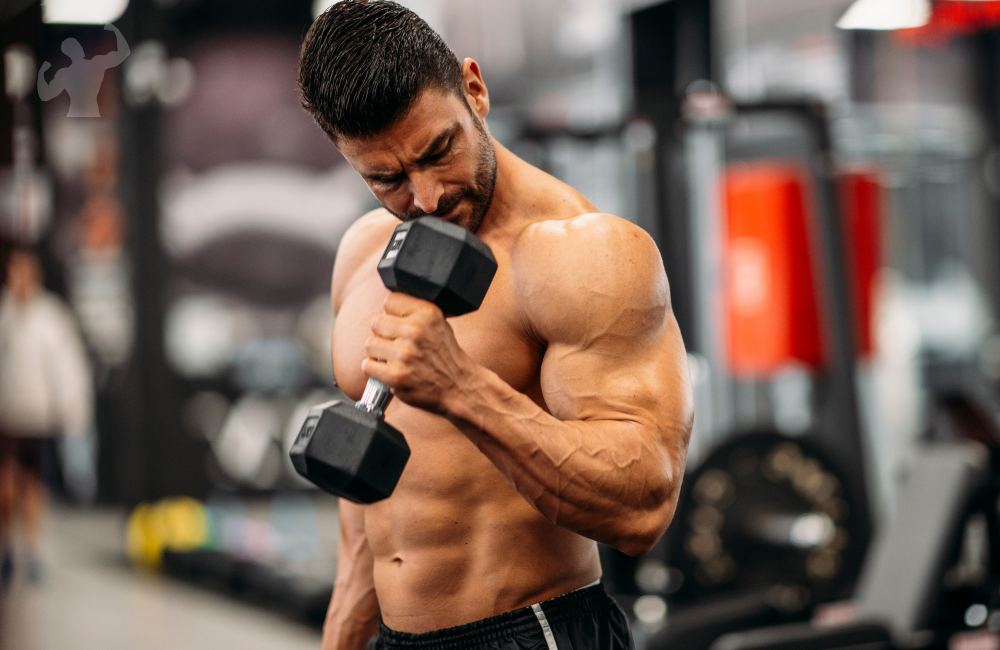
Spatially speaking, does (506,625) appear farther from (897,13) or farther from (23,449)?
(23,449)

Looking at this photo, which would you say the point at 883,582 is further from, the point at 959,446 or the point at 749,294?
the point at 749,294

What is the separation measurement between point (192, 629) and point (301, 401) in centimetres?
228

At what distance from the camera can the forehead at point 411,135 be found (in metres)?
1.16

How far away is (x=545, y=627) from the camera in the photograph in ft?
4.09

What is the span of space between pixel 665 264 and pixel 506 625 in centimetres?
341

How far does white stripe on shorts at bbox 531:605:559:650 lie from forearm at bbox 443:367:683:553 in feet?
0.68

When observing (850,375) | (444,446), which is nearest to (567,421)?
(444,446)

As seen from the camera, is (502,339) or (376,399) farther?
(502,339)

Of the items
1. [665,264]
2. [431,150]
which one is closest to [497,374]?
[431,150]

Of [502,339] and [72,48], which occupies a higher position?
[72,48]

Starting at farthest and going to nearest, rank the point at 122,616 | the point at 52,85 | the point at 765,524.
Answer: the point at 52,85, the point at 122,616, the point at 765,524

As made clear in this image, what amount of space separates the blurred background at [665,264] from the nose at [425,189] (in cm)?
205

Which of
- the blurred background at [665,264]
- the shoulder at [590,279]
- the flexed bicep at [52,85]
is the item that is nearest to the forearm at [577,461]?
the shoulder at [590,279]

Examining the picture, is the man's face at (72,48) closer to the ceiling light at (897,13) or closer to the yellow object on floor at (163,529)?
the yellow object on floor at (163,529)
